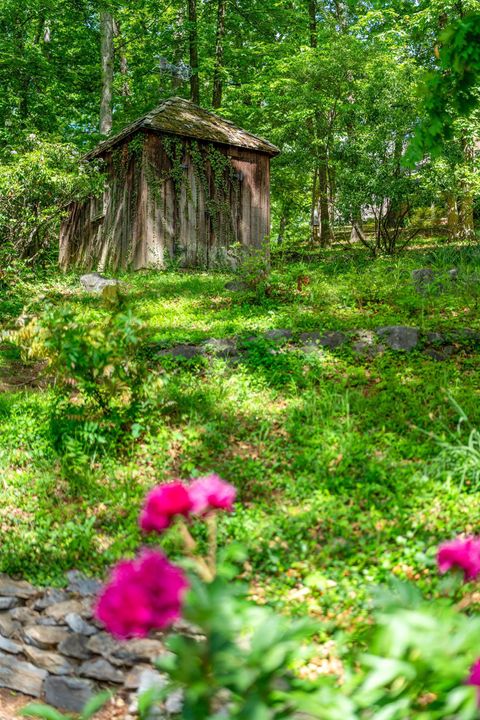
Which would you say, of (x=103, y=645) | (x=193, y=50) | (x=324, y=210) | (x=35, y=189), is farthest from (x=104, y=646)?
(x=193, y=50)

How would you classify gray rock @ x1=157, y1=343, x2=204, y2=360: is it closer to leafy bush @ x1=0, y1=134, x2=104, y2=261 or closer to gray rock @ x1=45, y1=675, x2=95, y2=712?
gray rock @ x1=45, y1=675, x2=95, y2=712

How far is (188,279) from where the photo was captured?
1171 centimetres

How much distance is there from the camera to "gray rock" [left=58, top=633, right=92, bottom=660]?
10.9 feet

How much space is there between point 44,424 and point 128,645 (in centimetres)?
272

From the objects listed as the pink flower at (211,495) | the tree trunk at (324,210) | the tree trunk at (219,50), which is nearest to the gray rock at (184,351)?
the pink flower at (211,495)

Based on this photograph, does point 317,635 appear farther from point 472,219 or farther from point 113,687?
point 472,219

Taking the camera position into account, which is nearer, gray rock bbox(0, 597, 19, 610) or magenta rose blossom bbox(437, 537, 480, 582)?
magenta rose blossom bbox(437, 537, 480, 582)

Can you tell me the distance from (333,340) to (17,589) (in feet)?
13.7

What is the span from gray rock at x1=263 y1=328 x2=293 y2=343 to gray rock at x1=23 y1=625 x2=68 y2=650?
401 centimetres

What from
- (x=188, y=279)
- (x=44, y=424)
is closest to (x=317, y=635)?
(x=44, y=424)

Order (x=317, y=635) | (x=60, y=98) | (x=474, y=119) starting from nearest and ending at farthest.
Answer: (x=317, y=635)
(x=474, y=119)
(x=60, y=98)

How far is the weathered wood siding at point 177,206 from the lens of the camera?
13.1 metres

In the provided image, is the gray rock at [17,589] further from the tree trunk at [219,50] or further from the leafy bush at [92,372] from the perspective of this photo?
the tree trunk at [219,50]

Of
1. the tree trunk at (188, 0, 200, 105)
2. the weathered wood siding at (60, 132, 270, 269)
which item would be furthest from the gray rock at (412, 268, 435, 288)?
the tree trunk at (188, 0, 200, 105)
